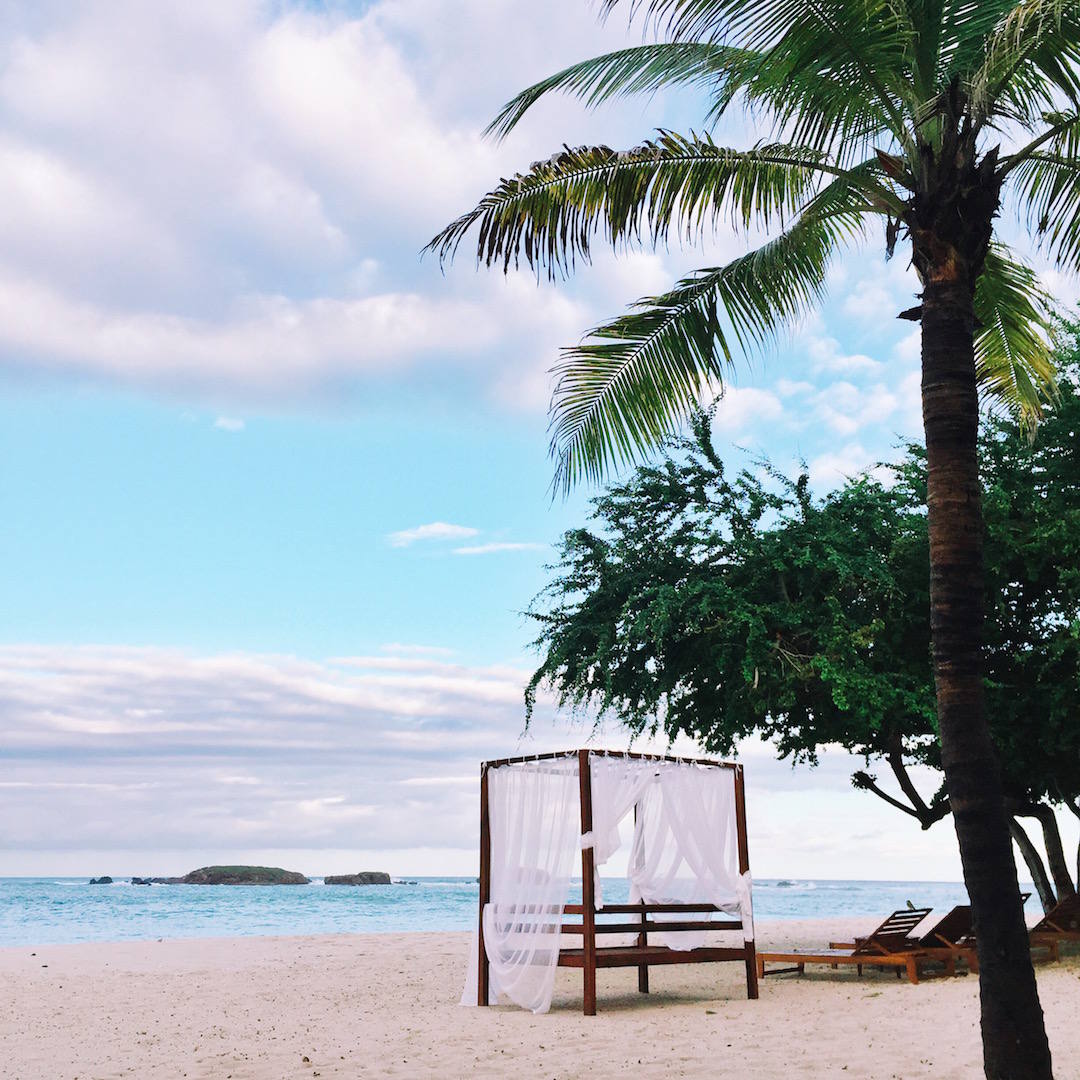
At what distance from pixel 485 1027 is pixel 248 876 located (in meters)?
91.4

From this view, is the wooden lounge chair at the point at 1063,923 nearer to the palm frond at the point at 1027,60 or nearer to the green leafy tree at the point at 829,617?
the green leafy tree at the point at 829,617

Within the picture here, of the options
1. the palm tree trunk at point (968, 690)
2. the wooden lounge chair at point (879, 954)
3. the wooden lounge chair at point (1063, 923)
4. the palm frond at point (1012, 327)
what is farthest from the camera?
the wooden lounge chair at point (1063, 923)

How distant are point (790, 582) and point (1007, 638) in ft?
9.64

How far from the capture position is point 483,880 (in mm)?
12188

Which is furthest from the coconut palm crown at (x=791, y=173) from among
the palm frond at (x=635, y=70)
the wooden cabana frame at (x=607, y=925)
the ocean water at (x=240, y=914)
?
the ocean water at (x=240, y=914)

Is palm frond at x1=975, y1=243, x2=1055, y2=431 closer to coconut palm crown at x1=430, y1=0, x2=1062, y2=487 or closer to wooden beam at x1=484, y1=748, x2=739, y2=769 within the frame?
coconut palm crown at x1=430, y1=0, x2=1062, y2=487

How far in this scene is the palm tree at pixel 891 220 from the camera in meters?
6.41

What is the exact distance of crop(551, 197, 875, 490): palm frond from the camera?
9609 mm

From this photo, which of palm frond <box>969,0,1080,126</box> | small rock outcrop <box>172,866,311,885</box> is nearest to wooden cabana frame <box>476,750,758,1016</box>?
palm frond <box>969,0,1080,126</box>

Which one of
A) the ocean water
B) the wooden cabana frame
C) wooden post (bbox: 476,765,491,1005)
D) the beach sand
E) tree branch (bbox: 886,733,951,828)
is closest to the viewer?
the beach sand

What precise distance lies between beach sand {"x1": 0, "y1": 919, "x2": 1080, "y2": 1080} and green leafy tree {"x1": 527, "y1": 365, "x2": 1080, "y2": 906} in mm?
3195

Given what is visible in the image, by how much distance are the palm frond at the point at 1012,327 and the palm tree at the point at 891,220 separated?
3 centimetres

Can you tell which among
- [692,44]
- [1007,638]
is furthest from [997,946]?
[1007,638]

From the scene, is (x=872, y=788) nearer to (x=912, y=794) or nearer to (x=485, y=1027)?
(x=912, y=794)
